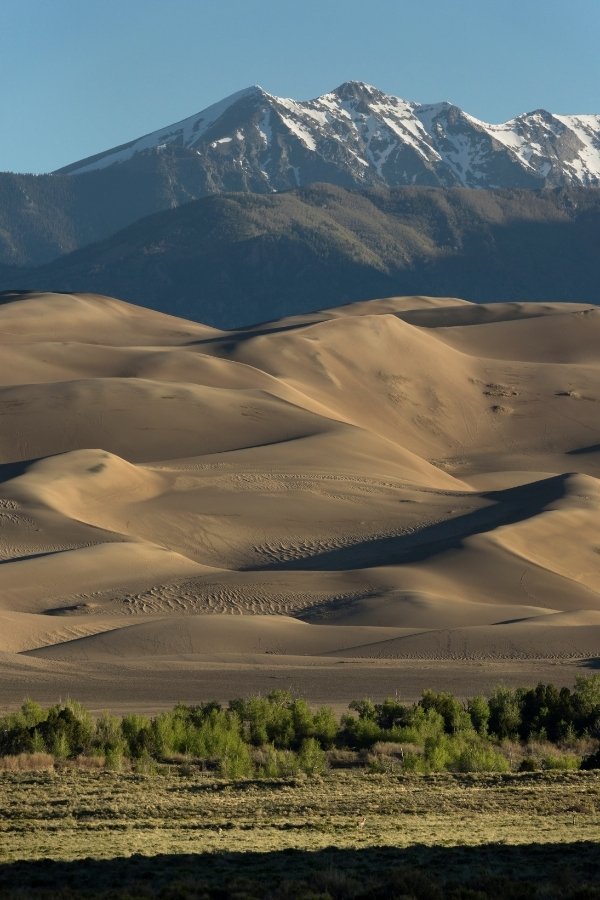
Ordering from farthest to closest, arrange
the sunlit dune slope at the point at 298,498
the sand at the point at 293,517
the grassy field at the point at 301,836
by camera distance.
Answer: the sunlit dune slope at the point at 298,498 < the sand at the point at 293,517 < the grassy field at the point at 301,836

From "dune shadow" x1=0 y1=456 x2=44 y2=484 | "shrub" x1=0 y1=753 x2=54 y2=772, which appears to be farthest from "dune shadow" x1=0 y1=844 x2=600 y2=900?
"dune shadow" x1=0 y1=456 x2=44 y2=484

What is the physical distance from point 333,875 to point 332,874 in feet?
0.10

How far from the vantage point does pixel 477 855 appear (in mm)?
11172

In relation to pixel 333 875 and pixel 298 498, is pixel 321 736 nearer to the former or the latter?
pixel 333 875

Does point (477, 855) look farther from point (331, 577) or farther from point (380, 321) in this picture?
point (380, 321)

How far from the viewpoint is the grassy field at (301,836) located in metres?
9.99

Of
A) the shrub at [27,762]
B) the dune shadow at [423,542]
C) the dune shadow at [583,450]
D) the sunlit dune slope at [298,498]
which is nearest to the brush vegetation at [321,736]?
the shrub at [27,762]

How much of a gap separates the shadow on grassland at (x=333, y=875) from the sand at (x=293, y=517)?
38.4 feet

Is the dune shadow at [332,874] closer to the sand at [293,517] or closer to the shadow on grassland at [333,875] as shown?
the shadow on grassland at [333,875]

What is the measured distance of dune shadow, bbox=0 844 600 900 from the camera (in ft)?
31.9

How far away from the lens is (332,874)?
1012cm

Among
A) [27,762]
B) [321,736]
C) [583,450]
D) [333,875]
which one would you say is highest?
[583,450]

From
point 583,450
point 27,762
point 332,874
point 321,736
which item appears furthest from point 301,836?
point 583,450

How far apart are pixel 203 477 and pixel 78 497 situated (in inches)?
178
